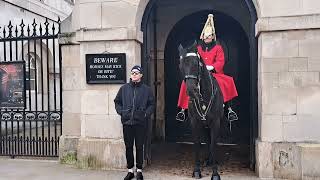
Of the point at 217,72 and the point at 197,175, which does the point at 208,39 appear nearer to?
the point at 217,72

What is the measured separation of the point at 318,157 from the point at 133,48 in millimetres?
3799

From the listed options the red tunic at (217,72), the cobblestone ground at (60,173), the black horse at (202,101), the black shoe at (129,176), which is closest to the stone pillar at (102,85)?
the cobblestone ground at (60,173)

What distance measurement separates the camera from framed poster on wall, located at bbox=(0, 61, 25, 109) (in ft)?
26.7

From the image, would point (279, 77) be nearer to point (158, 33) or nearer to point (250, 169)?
point (250, 169)

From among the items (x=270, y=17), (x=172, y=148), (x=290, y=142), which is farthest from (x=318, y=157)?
(x=172, y=148)

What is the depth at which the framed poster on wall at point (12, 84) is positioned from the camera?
26.7 ft

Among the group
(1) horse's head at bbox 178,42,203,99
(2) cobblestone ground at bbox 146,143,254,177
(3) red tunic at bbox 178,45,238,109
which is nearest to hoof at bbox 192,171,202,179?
(2) cobblestone ground at bbox 146,143,254,177

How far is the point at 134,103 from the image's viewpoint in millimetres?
6000

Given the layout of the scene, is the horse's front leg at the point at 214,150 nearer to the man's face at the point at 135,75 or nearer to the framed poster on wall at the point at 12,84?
the man's face at the point at 135,75

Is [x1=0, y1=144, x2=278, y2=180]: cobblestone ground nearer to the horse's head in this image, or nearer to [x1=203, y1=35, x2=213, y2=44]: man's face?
the horse's head

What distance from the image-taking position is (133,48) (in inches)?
271

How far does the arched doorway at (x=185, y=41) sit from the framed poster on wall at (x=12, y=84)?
10.5 feet

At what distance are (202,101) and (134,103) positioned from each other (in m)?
1.15

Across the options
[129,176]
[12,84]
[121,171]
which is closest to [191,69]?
[129,176]
